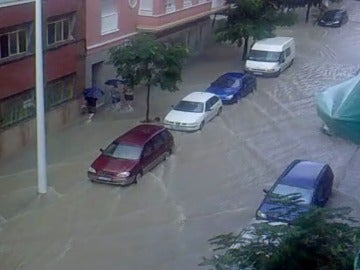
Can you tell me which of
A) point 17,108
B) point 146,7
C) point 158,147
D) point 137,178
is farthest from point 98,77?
point 137,178

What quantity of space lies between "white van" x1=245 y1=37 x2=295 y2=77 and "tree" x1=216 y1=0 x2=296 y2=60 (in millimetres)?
446

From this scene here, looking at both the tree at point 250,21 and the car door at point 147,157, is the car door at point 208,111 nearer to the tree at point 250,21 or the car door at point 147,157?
the car door at point 147,157

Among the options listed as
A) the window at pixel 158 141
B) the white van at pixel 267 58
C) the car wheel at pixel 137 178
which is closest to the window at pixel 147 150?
the window at pixel 158 141

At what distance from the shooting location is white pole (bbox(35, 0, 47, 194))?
17.7 m

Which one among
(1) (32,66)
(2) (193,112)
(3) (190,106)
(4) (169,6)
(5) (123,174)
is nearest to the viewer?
(5) (123,174)

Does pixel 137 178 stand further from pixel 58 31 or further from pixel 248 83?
pixel 248 83

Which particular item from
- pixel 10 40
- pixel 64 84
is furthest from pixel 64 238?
pixel 64 84

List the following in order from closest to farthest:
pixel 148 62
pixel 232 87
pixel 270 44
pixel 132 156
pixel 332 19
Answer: pixel 132 156
pixel 148 62
pixel 232 87
pixel 270 44
pixel 332 19

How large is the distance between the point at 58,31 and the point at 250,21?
36.2 ft

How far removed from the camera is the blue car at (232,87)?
89.8ft

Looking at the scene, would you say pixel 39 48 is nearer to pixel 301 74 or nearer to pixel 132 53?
pixel 132 53

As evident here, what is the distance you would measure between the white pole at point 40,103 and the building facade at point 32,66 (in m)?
2.79

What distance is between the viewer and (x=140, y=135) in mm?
21000

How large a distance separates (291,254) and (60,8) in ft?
61.7
